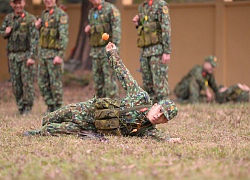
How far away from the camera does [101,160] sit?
18.2ft

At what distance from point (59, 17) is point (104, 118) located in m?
3.39

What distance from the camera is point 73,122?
23.3 ft

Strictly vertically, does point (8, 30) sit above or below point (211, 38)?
above

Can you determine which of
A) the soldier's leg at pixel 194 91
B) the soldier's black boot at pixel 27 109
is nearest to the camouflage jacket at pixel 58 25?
the soldier's black boot at pixel 27 109

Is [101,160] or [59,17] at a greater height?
[59,17]

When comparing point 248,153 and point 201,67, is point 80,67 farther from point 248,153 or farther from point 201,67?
point 248,153

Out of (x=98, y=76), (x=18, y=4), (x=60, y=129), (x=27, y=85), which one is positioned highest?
(x=18, y=4)

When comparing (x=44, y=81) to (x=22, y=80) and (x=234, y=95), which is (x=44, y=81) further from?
(x=234, y=95)

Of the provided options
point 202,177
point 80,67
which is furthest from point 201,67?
point 202,177

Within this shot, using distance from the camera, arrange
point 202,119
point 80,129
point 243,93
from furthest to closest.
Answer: point 243,93 < point 202,119 < point 80,129

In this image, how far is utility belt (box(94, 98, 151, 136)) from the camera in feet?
22.0

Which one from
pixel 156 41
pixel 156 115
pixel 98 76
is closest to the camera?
pixel 156 115

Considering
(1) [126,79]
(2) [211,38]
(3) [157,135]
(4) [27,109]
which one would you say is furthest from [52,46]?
(2) [211,38]

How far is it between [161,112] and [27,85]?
13.7 feet
